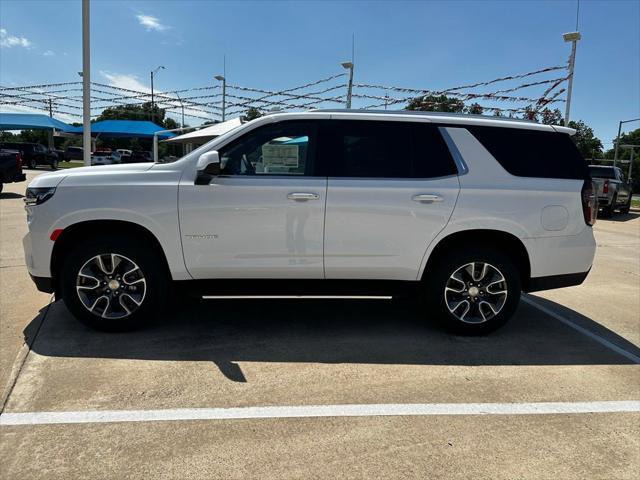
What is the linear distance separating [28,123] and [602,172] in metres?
39.2

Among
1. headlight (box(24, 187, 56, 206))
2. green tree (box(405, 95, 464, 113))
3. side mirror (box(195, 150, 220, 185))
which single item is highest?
green tree (box(405, 95, 464, 113))

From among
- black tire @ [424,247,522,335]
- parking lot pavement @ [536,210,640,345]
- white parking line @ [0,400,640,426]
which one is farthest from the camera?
parking lot pavement @ [536,210,640,345]

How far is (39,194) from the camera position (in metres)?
4.09

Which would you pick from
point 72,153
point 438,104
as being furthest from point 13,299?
point 72,153

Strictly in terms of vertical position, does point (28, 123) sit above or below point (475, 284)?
above

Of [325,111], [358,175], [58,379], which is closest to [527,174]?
[358,175]

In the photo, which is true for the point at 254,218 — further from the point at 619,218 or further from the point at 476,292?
the point at 619,218

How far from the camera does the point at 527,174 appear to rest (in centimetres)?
435

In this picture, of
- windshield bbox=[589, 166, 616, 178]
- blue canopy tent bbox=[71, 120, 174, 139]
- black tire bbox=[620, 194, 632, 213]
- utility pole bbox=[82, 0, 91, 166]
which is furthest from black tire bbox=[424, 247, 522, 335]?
blue canopy tent bbox=[71, 120, 174, 139]

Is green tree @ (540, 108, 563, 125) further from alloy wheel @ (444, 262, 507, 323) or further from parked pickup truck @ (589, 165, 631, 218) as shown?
alloy wheel @ (444, 262, 507, 323)

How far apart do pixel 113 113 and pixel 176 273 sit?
6763cm

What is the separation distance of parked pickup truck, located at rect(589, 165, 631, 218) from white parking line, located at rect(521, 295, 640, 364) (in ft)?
40.8

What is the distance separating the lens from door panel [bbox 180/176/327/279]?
4070 mm

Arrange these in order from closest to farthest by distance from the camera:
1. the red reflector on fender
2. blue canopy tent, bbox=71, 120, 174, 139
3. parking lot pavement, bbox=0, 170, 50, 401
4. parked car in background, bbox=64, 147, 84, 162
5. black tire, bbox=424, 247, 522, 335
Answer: parking lot pavement, bbox=0, 170, 50, 401
the red reflector on fender
black tire, bbox=424, 247, 522, 335
blue canopy tent, bbox=71, 120, 174, 139
parked car in background, bbox=64, 147, 84, 162
